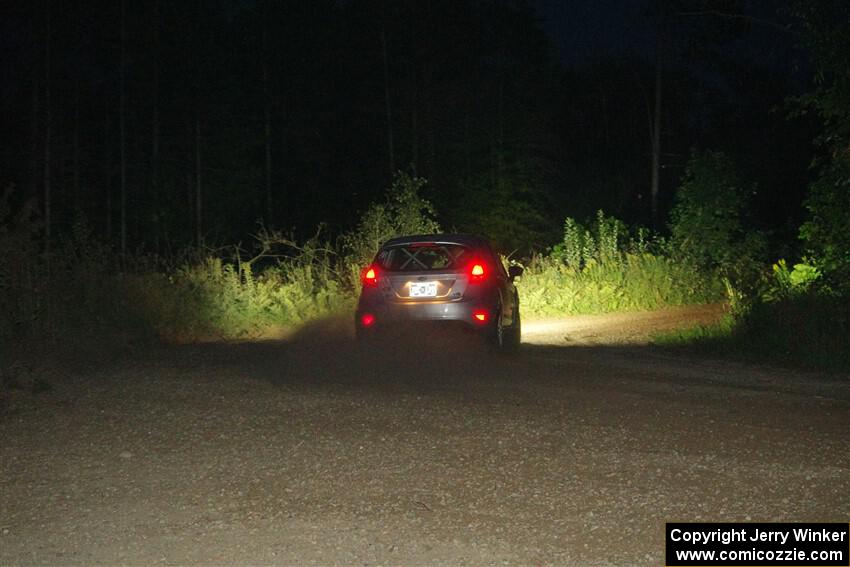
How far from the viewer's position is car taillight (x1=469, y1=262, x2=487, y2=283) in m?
14.1

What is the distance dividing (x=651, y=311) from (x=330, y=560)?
18.1 metres

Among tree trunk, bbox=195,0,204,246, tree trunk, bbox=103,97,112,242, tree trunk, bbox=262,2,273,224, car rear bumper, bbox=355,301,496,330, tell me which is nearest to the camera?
car rear bumper, bbox=355,301,496,330

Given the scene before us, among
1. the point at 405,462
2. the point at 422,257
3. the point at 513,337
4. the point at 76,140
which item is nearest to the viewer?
the point at 405,462

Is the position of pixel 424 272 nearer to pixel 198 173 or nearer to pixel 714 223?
pixel 714 223

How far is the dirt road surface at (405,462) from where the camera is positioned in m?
6.00

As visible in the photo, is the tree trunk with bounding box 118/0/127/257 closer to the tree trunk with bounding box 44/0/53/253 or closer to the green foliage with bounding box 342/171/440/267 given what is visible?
the tree trunk with bounding box 44/0/53/253

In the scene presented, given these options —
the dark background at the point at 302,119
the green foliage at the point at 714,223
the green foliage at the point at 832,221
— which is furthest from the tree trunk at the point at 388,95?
the green foliage at the point at 832,221

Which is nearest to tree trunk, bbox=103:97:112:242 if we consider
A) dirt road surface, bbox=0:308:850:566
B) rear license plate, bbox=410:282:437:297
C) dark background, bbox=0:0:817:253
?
dark background, bbox=0:0:817:253

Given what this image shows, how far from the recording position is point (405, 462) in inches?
306

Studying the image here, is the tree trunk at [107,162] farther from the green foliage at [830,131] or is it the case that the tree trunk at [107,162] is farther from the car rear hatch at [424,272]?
the green foliage at [830,131]

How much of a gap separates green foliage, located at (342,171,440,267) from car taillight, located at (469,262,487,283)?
8.80 metres

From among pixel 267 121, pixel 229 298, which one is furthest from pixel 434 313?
pixel 267 121

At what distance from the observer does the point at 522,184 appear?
52469mm

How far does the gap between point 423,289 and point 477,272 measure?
0.76 m
